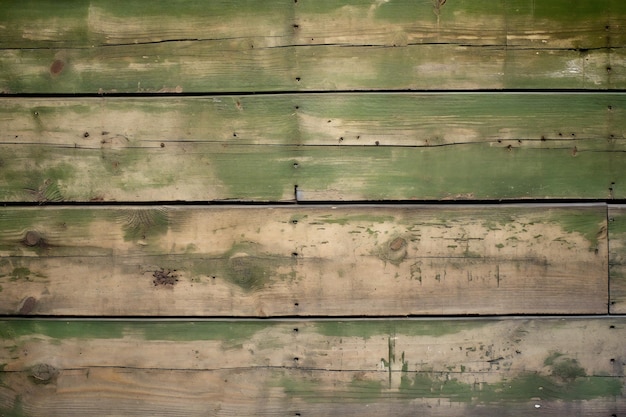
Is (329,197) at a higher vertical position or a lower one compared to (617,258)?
higher

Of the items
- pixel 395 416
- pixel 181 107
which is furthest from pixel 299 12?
pixel 395 416

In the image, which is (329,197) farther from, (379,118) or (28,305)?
(28,305)

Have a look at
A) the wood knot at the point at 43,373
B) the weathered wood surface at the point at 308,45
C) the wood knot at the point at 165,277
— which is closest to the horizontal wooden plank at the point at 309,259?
the wood knot at the point at 165,277

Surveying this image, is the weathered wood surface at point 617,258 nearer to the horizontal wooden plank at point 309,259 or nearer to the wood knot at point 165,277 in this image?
the horizontal wooden plank at point 309,259

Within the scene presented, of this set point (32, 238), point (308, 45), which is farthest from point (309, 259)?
point (32, 238)

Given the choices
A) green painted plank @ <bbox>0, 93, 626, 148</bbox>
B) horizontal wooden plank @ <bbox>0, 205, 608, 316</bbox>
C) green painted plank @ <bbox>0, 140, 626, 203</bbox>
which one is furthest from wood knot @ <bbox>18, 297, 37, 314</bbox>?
green painted plank @ <bbox>0, 93, 626, 148</bbox>
